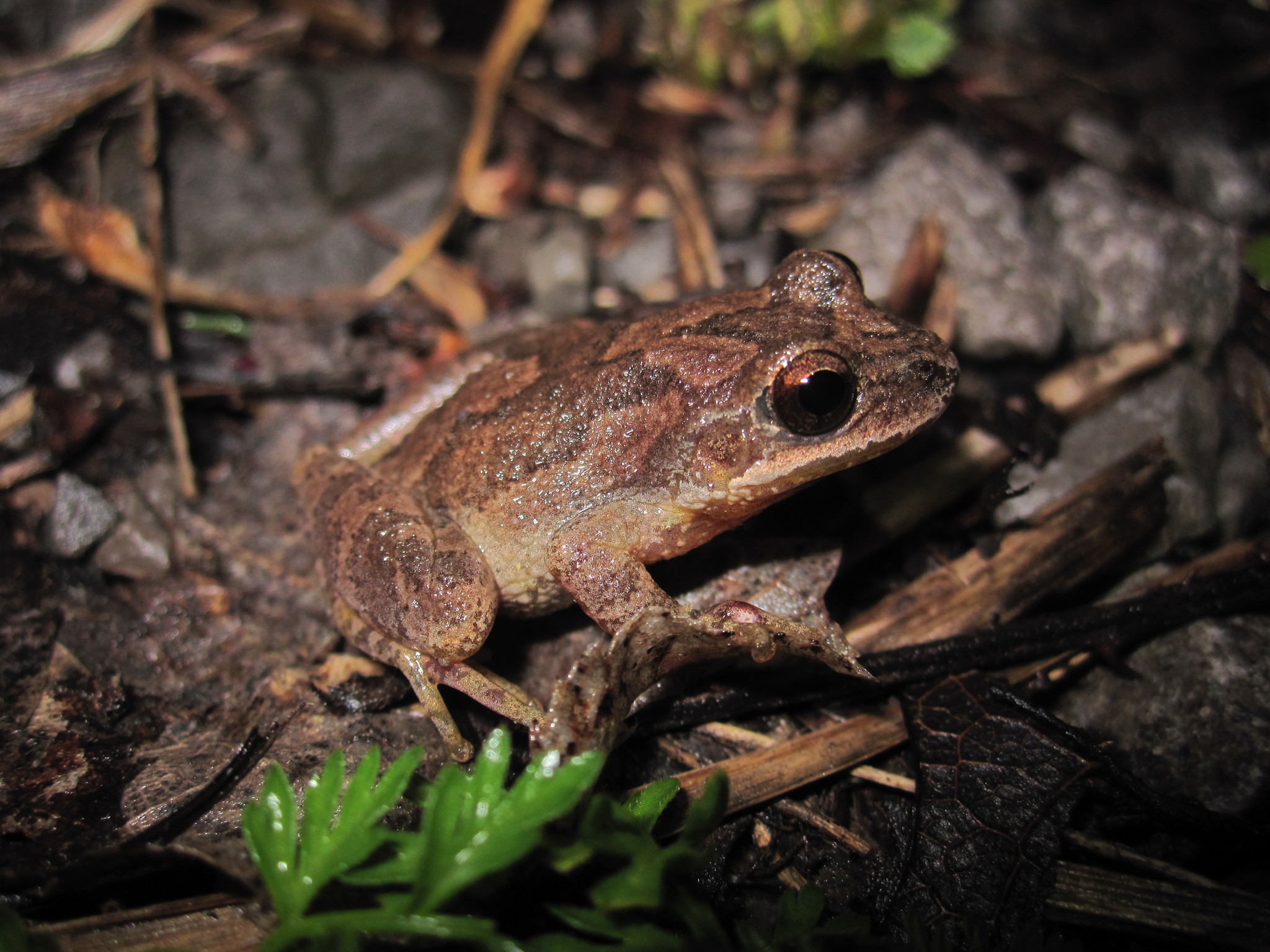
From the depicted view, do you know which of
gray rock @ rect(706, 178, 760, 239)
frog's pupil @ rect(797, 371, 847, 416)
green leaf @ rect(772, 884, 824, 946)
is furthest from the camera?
gray rock @ rect(706, 178, 760, 239)

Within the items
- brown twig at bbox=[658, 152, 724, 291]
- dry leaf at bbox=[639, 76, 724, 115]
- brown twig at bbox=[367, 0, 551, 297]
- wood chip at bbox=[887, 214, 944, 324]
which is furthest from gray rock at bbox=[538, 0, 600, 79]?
wood chip at bbox=[887, 214, 944, 324]

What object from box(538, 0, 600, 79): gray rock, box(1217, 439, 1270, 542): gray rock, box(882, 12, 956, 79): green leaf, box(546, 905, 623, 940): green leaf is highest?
box(538, 0, 600, 79): gray rock

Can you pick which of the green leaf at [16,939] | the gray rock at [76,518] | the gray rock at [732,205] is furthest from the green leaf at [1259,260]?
the gray rock at [76,518]

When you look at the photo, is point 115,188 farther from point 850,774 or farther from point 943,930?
point 943,930

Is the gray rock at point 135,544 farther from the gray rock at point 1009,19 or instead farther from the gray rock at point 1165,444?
the gray rock at point 1009,19

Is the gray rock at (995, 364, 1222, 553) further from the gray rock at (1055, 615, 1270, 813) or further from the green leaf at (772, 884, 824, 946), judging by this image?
the green leaf at (772, 884, 824, 946)

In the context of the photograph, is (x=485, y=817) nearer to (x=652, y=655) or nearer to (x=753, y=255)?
(x=652, y=655)
